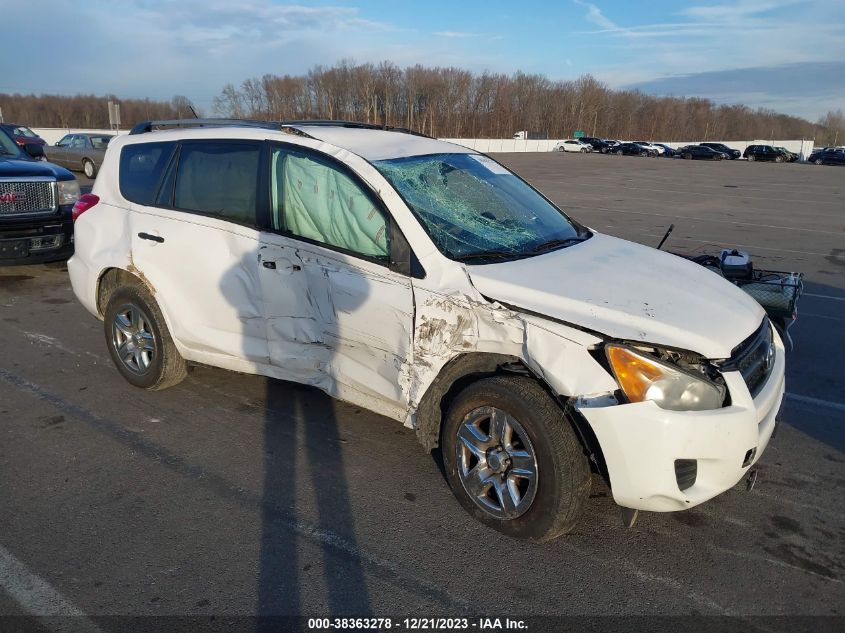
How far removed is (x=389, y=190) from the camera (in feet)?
11.9

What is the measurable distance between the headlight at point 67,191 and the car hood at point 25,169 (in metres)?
0.07

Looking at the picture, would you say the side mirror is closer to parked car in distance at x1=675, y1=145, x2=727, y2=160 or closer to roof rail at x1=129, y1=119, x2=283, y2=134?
roof rail at x1=129, y1=119, x2=283, y2=134

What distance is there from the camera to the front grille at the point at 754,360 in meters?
3.02

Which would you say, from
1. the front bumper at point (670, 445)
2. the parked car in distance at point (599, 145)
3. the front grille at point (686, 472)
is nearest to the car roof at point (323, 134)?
the front bumper at point (670, 445)

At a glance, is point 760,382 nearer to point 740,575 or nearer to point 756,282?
Result: point 740,575

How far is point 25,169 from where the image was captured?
811cm

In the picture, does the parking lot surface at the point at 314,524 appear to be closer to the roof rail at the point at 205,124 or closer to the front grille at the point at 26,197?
the roof rail at the point at 205,124

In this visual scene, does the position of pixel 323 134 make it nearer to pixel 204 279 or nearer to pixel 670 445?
pixel 204 279

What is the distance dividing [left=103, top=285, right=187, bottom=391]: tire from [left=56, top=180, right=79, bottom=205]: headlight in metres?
4.19

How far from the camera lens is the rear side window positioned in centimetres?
476

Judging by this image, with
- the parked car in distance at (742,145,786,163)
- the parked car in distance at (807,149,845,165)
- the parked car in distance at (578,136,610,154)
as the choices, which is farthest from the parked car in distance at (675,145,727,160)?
the parked car in distance at (578,136,610,154)

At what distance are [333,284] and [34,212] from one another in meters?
6.14

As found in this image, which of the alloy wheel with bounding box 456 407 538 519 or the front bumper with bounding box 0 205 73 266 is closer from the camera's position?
the alloy wheel with bounding box 456 407 538 519

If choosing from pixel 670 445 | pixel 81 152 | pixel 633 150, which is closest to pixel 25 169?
pixel 670 445
